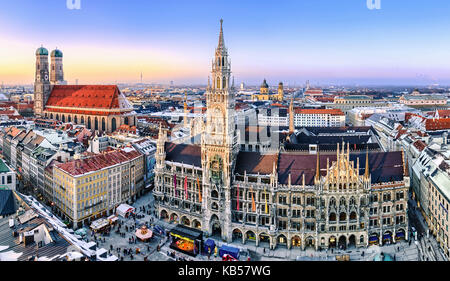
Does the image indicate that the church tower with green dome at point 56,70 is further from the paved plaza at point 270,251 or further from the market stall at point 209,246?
the market stall at point 209,246

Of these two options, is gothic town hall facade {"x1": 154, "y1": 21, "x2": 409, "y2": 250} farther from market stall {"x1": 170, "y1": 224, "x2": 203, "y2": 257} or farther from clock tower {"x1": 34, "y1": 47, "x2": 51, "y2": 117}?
clock tower {"x1": 34, "y1": 47, "x2": 51, "y2": 117}

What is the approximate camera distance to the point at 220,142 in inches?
2067

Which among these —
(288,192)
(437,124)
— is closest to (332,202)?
(288,192)

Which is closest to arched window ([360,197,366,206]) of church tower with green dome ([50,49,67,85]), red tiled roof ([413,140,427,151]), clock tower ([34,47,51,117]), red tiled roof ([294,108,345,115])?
red tiled roof ([413,140,427,151])

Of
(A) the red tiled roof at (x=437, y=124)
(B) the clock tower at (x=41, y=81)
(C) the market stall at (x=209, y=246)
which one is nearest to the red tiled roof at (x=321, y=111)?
(A) the red tiled roof at (x=437, y=124)

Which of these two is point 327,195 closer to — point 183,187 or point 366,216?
point 366,216

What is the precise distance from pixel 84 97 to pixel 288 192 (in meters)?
95.5

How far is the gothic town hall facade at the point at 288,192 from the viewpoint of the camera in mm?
49094

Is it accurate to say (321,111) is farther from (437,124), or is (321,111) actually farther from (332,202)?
(332,202)

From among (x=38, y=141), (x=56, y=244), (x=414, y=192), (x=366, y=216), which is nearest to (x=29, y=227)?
(x=56, y=244)

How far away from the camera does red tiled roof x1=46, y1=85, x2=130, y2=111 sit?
117562 millimetres

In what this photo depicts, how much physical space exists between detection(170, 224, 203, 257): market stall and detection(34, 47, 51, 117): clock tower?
106553 mm

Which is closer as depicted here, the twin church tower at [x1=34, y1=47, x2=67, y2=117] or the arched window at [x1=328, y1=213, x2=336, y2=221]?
the arched window at [x1=328, y1=213, x2=336, y2=221]
